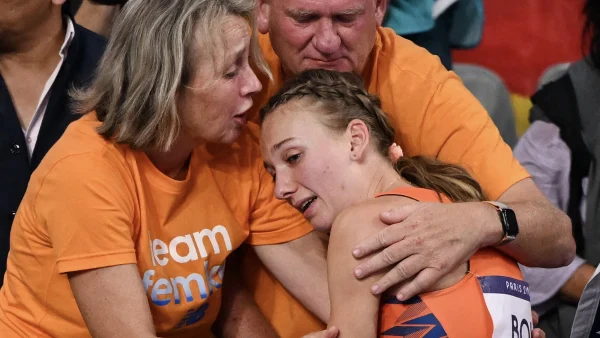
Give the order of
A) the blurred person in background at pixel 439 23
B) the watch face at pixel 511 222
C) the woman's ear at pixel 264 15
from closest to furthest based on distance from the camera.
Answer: the watch face at pixel 511 222 → the woman's ear at pixel 264 15 → the blurred person in background at pixel 439 23

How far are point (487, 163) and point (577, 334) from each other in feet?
1.60

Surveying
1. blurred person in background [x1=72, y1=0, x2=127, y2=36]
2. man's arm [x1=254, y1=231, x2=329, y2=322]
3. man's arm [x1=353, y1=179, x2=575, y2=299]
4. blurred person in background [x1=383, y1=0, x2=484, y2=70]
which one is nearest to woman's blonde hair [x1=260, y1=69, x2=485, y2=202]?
man's arm [x1=353, y1=179, x2=575, y2=299]

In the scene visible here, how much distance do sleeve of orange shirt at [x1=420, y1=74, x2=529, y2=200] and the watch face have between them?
25cm

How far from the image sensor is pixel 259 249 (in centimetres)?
257

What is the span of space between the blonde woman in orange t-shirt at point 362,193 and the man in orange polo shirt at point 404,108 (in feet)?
0.41

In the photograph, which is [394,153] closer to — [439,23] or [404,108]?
[404,108]

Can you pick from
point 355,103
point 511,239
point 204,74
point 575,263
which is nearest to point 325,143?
point 355,103

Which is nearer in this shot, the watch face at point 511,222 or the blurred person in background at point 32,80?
the watch face at point 511,222

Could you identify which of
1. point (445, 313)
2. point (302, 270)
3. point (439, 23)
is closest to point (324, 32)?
point (302, 270)

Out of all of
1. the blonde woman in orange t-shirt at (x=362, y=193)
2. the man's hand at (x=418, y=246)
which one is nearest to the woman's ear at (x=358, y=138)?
the blonde woman in orange t-shirt at (x=362, y=193)

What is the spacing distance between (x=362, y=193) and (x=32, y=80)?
124cm

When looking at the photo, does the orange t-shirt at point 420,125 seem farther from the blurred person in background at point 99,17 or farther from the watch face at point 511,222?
the blurred person in background at point 99,17

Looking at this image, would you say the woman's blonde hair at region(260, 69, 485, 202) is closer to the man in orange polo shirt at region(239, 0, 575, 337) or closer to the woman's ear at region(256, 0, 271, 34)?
the man in orange polo shirt at region(239, 0, 575, 337)

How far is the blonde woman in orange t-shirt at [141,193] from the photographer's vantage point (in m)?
2.14
